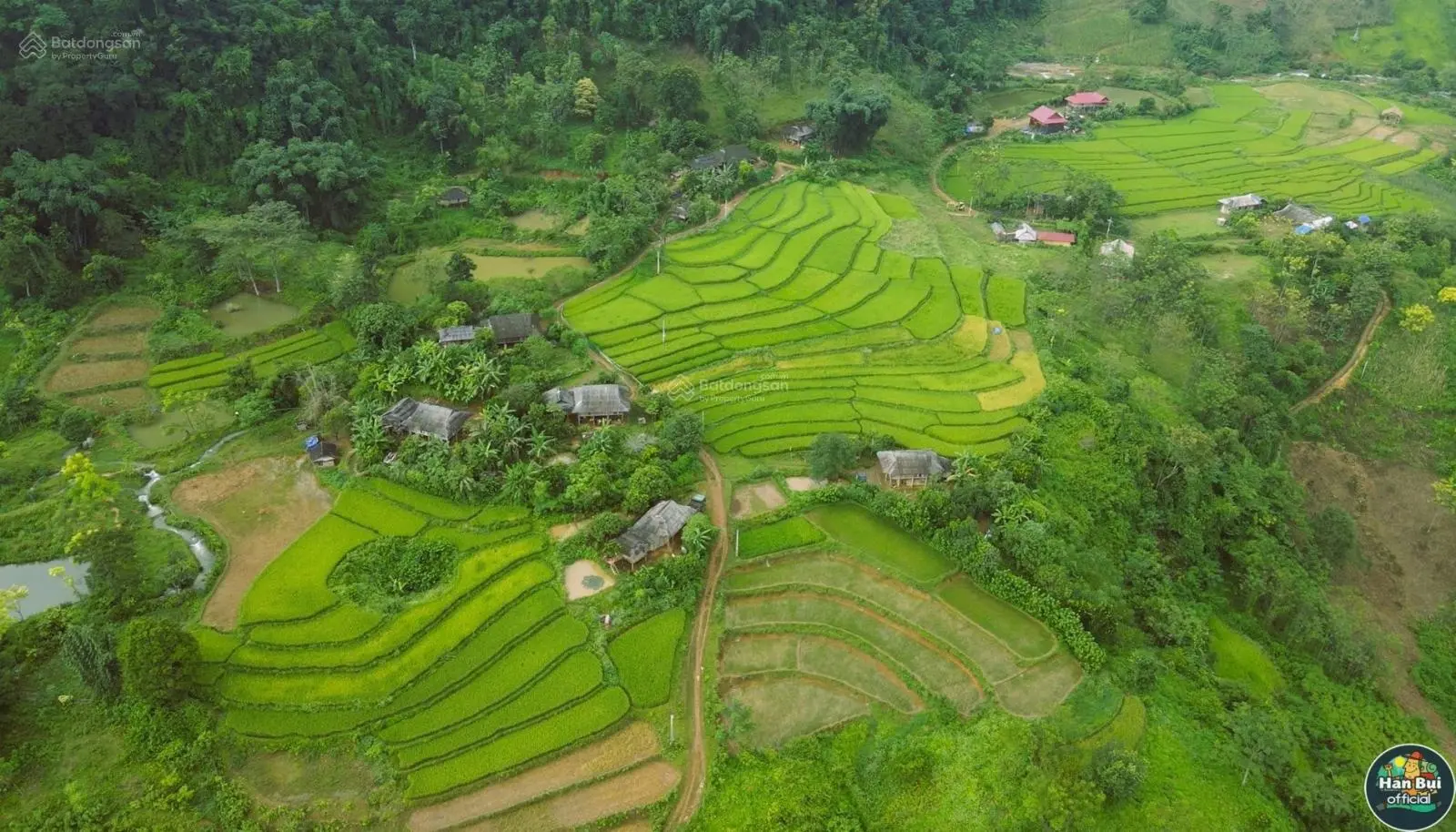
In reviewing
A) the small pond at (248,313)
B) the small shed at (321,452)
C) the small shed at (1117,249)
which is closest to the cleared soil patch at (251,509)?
the small shed at (321,452)

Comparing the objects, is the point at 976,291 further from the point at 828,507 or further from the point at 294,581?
the point at 294,581

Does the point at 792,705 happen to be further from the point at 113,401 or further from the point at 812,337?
the point at 113,401

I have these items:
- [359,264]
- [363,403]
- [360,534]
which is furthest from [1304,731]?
[359,264]

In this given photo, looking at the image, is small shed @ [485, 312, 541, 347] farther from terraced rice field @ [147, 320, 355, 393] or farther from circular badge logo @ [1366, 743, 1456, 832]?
circular badge logo @ [1366, 743, 1456, 832]

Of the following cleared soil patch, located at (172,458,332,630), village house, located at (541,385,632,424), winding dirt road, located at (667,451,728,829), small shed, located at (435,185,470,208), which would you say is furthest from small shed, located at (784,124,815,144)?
cleared soil patch, located at (172,458,332,630)

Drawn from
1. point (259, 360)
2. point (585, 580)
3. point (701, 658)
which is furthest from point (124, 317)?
point (701, 658)
